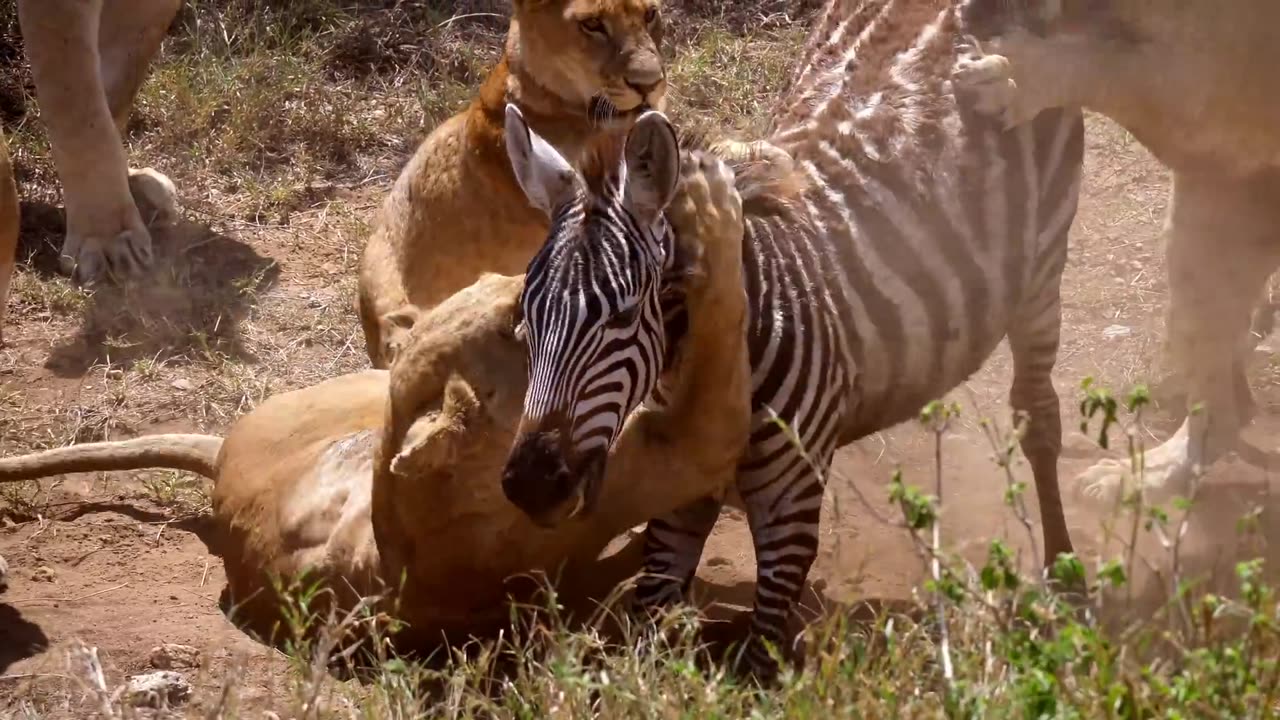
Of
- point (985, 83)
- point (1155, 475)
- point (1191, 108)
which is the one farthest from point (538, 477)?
point (1155, 475)

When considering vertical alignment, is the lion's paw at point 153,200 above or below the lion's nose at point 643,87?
below

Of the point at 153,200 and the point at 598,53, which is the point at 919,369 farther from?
the point at 153,200

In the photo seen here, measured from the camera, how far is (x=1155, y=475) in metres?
5.32

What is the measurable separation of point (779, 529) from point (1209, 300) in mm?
2195

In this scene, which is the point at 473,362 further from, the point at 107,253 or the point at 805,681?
the point at 107,253

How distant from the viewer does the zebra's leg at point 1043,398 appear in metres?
4.61

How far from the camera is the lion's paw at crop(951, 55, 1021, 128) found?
4.24m

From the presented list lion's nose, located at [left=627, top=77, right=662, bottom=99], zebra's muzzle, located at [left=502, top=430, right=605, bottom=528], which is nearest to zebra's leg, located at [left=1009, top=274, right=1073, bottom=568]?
lion's nose, located at [left=627, top=77, right=662, bottom=99]

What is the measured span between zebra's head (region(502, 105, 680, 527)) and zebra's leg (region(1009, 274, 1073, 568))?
157 cm

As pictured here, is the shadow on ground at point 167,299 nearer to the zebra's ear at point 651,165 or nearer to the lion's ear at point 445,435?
the lion's ear at point 445,435

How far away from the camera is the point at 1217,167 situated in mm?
4965

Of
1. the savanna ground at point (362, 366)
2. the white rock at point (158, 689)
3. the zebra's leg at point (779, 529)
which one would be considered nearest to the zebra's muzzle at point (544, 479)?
the savanna ground at point (362, 366)

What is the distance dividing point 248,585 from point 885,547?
181 cm

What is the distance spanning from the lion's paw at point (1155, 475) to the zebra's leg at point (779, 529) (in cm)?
164
